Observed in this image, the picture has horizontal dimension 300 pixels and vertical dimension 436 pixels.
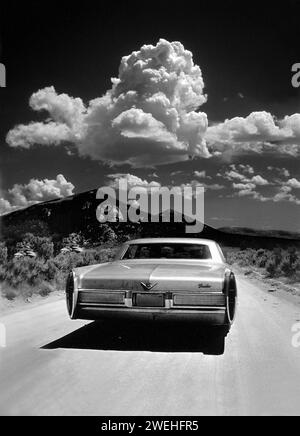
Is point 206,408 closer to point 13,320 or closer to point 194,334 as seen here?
point 194,334

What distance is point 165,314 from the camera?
21.3ft

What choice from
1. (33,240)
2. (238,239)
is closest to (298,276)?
(33,240)

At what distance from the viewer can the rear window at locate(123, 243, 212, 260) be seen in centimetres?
862

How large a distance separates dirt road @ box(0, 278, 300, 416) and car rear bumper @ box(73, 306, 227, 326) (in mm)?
424

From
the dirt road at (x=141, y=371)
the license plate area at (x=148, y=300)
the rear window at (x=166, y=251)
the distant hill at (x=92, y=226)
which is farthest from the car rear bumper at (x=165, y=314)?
the distant hill at (x=92, y=226)

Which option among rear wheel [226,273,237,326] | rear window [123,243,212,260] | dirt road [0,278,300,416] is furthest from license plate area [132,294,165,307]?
rear window [123,243,212,260]

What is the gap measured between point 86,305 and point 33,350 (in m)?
0.87

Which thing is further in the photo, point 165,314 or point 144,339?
point 144,339

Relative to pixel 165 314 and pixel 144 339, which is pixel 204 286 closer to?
pixel 165 314

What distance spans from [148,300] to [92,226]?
343ft

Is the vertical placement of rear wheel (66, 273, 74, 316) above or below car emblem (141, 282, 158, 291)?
below

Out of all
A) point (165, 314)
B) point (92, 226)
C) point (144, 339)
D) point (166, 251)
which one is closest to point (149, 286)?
point (165, 314)

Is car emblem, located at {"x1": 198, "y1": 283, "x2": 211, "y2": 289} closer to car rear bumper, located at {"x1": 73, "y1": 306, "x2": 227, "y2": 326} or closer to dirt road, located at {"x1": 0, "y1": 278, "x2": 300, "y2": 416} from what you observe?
car rear bumper, located at {"x1": 73, "y1": 306, "x2": 227, "y2": 326}

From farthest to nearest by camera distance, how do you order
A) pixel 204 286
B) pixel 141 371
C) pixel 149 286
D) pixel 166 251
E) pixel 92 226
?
pixel 92 226 < pixel 166 251 < pixel 149 286 < pixel 204 286 < pixel 141 371
